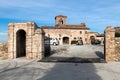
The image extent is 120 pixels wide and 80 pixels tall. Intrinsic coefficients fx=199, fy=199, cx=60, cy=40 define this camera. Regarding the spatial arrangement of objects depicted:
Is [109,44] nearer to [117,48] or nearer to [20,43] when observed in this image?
[117,48]

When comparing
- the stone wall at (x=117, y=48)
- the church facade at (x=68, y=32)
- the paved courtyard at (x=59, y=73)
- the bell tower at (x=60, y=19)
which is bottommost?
the paved courtyard at (x=59, y=73)

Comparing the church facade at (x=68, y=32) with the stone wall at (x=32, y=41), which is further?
the church facade at (x=68, y=32)

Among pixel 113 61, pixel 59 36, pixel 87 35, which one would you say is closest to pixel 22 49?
pixel 113 61

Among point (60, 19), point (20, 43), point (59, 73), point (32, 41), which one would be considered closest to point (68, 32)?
point (60, 19)

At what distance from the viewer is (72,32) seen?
61.6 metres

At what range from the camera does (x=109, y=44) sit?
17578 millimetres

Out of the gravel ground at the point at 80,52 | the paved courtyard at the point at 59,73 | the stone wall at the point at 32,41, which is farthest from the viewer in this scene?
the gravel ground at the point at 80,52

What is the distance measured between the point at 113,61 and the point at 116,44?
1540 mm

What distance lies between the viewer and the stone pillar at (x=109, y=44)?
57.3 feet

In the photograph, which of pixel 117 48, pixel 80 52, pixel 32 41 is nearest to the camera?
pixel 117 48

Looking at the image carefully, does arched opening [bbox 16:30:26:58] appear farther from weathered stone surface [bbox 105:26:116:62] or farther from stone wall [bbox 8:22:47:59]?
weathered stone surface [bbox 105:26:116:62]

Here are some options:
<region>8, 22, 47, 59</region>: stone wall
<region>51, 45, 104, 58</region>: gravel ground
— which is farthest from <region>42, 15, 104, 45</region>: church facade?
<region>8, 22, 47, 59</region>: stone wall

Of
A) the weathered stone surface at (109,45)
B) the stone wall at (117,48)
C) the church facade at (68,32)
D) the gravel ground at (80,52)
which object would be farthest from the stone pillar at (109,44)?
the church facade at (68,32)

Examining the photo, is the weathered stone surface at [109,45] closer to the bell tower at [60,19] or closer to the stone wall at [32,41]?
the stone wall at [32,41]
